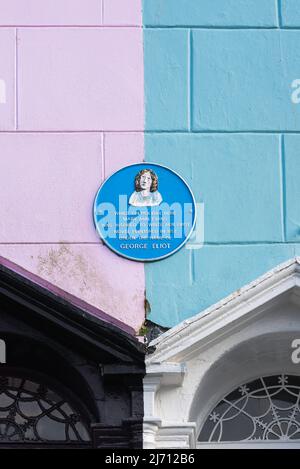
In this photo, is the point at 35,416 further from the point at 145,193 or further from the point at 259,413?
the point at 145,193

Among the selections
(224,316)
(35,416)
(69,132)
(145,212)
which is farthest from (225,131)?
(35,416)

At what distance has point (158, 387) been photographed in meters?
12.7

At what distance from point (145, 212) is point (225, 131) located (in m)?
1.01

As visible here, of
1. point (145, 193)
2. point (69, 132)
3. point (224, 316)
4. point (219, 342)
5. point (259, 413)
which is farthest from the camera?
point (69, 132)

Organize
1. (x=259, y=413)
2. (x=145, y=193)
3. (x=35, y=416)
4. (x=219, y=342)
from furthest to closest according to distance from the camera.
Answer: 1. (x=145, y=193)
2. (x=259, y=413)
3. (x=35, y=416)
4. (x=219, y=342)

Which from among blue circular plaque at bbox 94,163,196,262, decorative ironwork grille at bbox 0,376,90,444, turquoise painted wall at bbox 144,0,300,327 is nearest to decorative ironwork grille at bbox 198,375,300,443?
turquoise painted wall at bbox 144,0,300,327

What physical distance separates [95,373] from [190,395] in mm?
782

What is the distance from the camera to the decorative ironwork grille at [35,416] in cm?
1296

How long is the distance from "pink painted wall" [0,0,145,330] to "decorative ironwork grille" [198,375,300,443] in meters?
1.09

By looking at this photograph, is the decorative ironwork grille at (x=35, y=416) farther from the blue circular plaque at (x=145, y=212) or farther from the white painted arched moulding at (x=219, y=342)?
the blue circular plaque at (x=145, y=212)

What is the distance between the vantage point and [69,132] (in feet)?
44.4

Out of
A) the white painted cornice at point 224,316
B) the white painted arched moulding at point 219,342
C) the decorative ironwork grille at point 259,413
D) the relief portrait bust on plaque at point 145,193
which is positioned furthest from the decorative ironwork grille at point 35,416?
the relief portrait bust on plaque at point 145,193

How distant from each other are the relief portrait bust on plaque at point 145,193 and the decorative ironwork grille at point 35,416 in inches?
67.6
